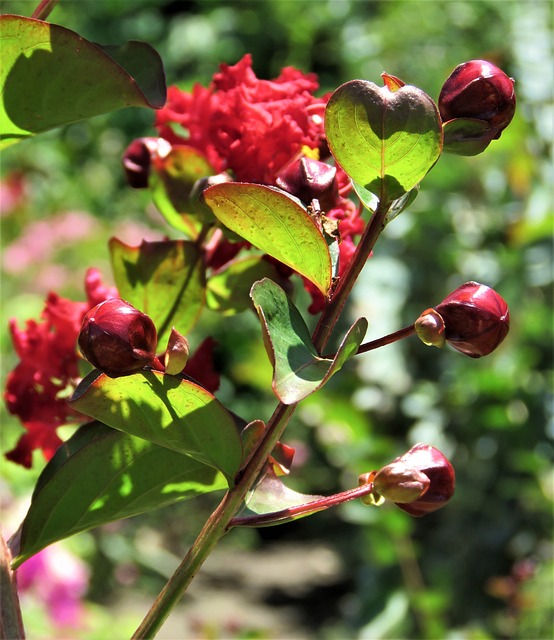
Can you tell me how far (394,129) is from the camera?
1.13 feet

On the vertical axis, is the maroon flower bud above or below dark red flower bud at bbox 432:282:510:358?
above

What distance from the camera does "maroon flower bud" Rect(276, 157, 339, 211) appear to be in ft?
1.26

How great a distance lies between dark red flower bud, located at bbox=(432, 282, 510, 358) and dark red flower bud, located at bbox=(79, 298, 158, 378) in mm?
109

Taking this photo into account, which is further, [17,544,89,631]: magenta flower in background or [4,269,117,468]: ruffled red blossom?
[17,544,89,631]: magenta flower in background

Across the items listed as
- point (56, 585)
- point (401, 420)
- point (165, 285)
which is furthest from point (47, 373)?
point (401, 420)

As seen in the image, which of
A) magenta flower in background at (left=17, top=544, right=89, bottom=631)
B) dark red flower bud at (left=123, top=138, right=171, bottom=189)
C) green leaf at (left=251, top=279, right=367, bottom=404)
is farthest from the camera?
magenta flower in background at (left=17, top=544, right=89, bottom=631)

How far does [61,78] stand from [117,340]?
0.48ft

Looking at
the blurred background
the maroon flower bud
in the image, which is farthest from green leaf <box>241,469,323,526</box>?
the blurred background

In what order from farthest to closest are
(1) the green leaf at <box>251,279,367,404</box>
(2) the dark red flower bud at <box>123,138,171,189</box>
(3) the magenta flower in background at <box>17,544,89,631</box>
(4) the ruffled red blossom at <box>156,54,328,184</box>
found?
(3) the magenta flower in background at <box>17,544,89,631</box>
(2) the dark red flower bud at <box>123,138,171,189</box>
(4) the ruffled red blossom at <box>156,54,328,184</box>
(1) the green leaf at <box>251,279,367,404</box>

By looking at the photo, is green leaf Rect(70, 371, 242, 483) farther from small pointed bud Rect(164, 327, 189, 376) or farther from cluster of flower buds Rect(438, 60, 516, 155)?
cluster of flower buds Rect(438, 60, 516, 155)

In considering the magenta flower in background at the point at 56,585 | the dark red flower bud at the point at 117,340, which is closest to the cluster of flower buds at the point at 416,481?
the dark red flower bud at the point at 117,340

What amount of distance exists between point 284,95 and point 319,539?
2.85 m

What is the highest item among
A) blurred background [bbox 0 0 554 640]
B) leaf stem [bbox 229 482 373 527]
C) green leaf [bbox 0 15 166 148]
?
green leaf [bbox 0 15 166 148]

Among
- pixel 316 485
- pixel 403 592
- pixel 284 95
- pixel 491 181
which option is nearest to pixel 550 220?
pixel 491 181
